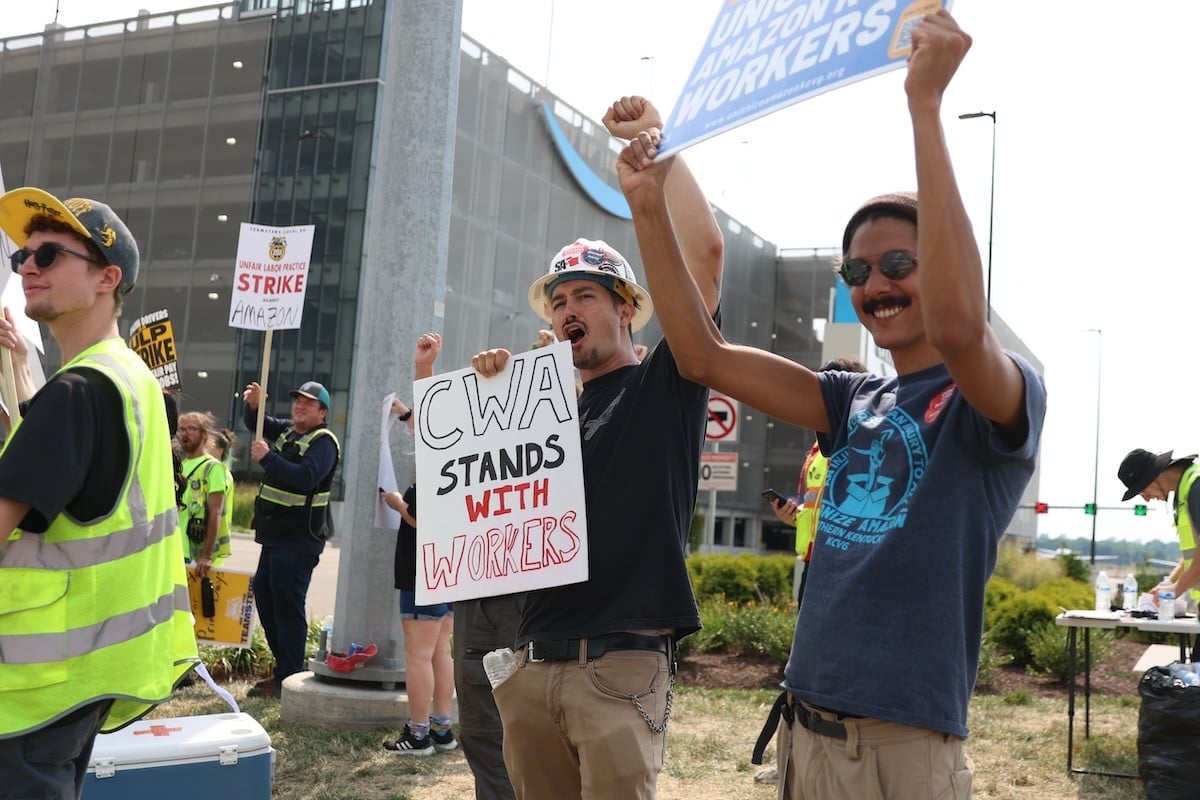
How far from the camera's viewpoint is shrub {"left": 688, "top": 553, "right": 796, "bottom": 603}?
16469mm

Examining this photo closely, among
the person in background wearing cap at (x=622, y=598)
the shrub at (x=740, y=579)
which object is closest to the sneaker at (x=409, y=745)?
the person in background wearing cap at (x=622, y=598)

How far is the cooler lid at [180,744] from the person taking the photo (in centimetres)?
412

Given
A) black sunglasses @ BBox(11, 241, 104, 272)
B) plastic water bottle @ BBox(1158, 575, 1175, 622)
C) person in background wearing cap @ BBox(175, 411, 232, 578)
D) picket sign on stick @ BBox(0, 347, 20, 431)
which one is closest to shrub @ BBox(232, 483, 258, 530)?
person in background wearing cap @ BBox(175, 411, 232, 578)

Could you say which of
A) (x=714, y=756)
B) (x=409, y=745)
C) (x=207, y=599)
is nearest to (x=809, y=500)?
(x=714, y=756)

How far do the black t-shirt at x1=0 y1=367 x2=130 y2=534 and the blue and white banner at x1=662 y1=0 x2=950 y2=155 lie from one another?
1.47 m

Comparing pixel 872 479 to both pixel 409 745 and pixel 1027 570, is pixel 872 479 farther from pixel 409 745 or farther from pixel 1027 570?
pixel 1027 570

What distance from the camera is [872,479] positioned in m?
2.30

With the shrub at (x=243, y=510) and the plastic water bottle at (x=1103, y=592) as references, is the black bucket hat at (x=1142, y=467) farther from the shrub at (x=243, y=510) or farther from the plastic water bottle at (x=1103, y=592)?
the shrub at (x=243, y=510)

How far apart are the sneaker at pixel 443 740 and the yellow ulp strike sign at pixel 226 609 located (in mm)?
1916

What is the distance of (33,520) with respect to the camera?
272 centimetres

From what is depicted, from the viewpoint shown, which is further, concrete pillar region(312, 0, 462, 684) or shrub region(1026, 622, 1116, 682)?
shrub region(1026, 622, 1116, 682)

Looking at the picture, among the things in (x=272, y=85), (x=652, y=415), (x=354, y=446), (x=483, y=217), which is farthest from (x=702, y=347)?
(x=272, y=85)

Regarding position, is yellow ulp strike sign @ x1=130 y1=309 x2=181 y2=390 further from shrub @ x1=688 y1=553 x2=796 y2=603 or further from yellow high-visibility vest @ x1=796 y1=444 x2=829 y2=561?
shrub @ x1=688 y1=553 x2=796 y2=603

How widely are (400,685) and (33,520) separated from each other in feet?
18.3
